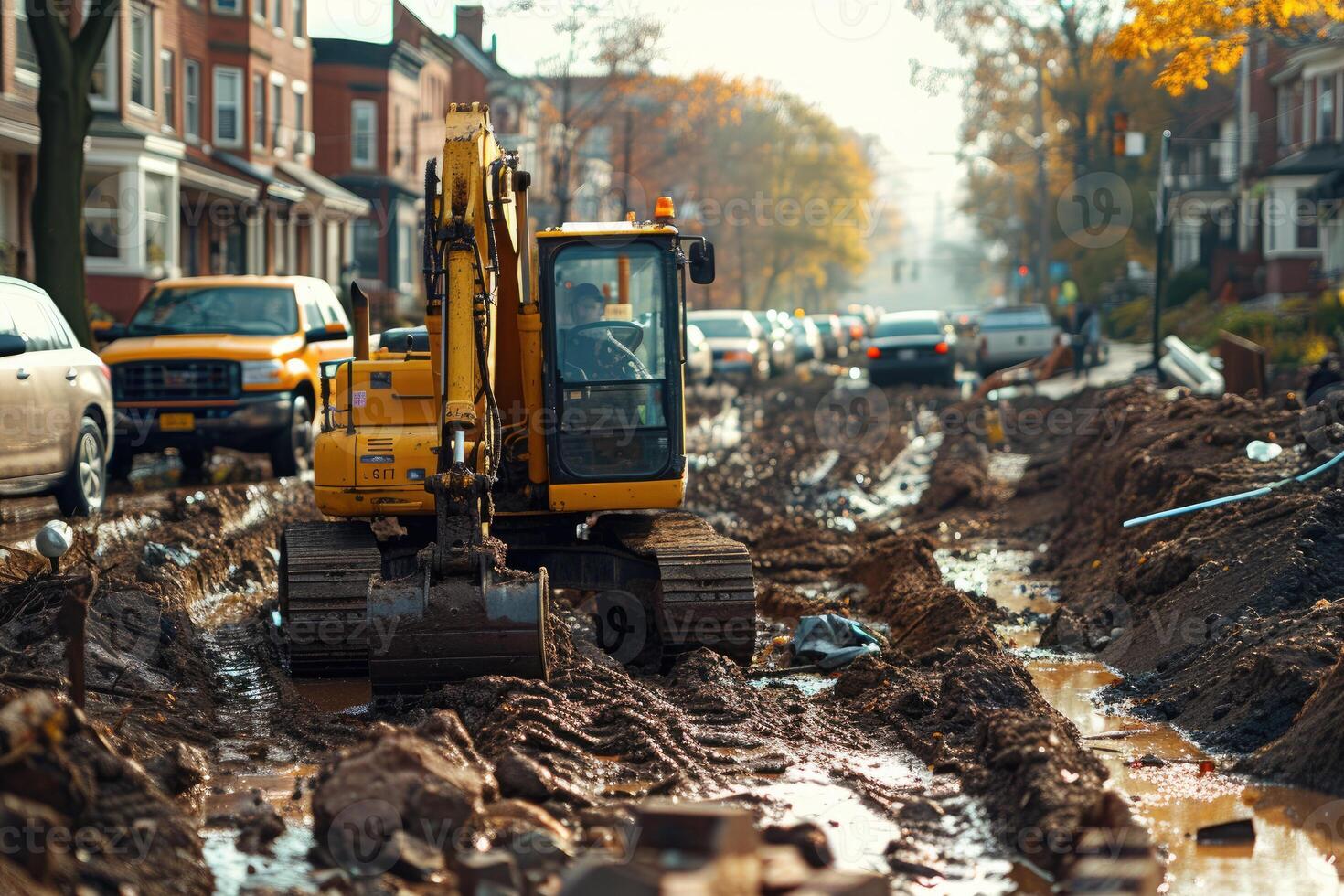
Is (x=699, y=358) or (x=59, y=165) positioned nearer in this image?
(x=59, y=165)

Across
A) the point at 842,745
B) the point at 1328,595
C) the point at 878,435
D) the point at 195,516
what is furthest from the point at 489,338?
the point at 878,435

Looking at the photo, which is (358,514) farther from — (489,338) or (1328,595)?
(1328,595)

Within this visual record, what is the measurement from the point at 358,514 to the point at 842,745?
13.1ft

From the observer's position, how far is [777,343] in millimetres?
44719

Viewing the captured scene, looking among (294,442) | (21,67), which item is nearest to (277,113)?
(21,67)

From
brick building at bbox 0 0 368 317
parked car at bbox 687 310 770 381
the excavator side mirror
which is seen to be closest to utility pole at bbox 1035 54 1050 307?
parked car at bbox 687 310 770 381

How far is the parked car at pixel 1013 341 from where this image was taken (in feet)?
126

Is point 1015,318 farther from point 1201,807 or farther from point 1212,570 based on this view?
point 1201,807

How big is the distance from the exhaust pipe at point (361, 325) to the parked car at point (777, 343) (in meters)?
31.1

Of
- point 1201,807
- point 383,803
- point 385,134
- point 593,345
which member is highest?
point 385,134

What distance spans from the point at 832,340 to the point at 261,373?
42.5 metres

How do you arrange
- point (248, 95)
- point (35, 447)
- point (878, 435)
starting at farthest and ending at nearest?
point (248, 95)
point (878, 435)
point (35, 447)

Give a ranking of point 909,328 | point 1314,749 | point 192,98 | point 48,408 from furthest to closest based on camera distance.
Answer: point 192,98 < point 909,328 < point 48,408 < point 1314,749

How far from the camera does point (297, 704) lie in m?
9.45
